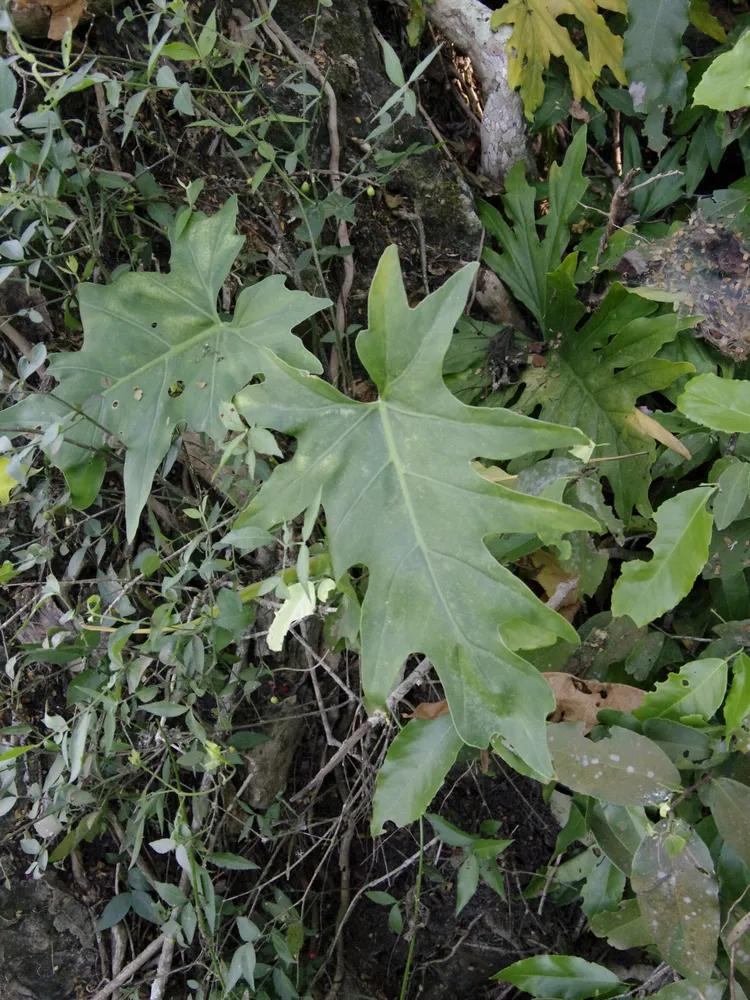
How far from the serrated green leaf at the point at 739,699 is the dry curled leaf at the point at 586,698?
24 centimetres

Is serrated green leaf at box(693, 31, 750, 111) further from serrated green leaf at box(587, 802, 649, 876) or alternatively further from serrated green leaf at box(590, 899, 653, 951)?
serrated green leaf at box(590, 899, 653, 951)

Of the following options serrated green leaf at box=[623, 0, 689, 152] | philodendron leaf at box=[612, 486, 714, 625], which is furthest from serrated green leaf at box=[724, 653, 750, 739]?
serrated green leaf at box=[623, 0, 689, 152]

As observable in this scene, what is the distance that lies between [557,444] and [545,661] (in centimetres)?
56

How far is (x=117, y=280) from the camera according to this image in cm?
122

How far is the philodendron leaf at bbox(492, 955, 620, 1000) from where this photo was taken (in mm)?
1036

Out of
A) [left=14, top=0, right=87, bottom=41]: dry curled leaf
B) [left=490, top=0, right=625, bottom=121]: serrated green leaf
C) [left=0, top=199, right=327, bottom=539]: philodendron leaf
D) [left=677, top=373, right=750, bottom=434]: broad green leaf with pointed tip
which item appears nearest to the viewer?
[left=677, top=373, right=750, bottom=434]: broad green leaf with pointed tip

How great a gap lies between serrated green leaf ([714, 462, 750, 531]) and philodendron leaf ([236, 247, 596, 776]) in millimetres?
341

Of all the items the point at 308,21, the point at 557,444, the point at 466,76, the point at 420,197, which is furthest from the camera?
the point at 466,76

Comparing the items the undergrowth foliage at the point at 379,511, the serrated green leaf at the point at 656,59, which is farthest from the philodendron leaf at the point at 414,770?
the serrated green leaf at the point at 656,59

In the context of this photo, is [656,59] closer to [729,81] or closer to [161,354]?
[729,81]

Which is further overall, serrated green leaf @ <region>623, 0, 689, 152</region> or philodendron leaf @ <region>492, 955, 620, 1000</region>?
serrated green leaf @ <region>623, 0, 689, 152</region>

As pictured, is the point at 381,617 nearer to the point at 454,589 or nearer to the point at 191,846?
the point at 454,589

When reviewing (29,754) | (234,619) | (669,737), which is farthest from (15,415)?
(669,737)

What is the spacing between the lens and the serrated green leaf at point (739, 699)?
0.94m
